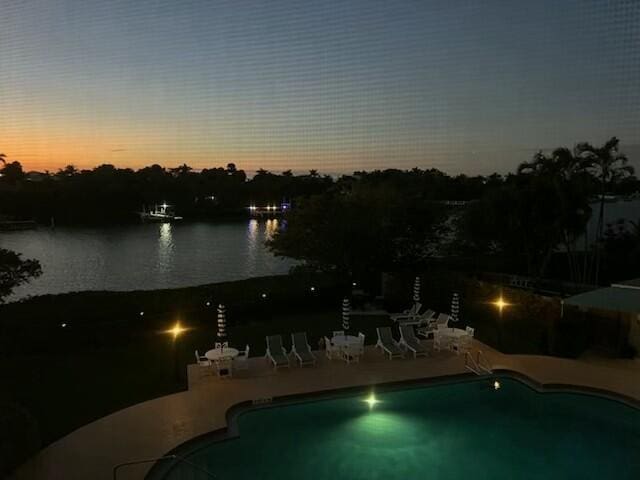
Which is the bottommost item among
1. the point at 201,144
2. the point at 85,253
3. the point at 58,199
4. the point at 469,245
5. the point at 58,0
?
the point at 85,253

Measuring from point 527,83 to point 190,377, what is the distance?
4.82 meters

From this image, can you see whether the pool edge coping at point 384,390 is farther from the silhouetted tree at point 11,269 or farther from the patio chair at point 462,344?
the silhouetted tree at point 11,269

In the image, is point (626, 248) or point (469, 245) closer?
point (626, 248)

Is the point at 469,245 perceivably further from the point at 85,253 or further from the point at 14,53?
the point at 85,253

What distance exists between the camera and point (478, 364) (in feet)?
19.3

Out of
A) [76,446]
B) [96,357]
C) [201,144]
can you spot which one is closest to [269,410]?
[76,446]

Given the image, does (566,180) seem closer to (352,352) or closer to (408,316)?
(408,316)

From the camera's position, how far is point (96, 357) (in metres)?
6.26

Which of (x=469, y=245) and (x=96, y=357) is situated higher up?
(x=469, y=245)

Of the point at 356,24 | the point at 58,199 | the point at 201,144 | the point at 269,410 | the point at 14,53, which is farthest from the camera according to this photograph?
the point at 58,199

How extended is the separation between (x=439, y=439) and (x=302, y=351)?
2.05 meters

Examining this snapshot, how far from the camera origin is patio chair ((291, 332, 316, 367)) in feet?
19.5

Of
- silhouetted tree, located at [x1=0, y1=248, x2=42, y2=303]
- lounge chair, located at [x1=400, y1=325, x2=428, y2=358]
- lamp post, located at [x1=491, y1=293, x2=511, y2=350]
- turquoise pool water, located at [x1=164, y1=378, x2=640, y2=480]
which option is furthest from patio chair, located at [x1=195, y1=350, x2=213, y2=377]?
lamp post, located at [x1=491, y1=293, x2=511, y2=350]

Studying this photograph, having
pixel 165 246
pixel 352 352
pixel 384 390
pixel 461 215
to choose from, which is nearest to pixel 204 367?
pixel 352 352
